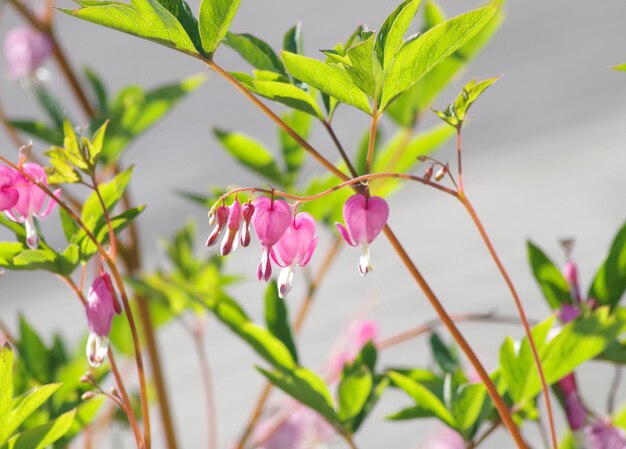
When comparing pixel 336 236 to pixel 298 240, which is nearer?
pixel 298 240

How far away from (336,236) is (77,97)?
0.86ft

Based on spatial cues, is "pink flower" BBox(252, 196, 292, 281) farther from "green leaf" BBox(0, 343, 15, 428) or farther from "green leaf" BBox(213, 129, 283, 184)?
"green leaf" BBox(213, 129, 283, 184)

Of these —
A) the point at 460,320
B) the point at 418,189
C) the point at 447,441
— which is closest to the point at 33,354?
the point at 460,320

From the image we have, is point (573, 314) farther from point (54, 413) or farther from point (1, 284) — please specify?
point (1, 284)

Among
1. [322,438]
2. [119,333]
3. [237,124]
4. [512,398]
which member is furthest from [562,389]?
[237,124]

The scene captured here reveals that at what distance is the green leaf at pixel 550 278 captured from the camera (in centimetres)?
63

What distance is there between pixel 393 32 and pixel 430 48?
0.07ft

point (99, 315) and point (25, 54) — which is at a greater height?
point (25, 54)

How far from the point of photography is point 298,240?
49 cm

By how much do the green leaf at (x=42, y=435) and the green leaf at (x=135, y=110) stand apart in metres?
0.41

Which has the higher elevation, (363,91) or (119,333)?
(363,91)

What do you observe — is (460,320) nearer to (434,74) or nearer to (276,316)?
(276,316)

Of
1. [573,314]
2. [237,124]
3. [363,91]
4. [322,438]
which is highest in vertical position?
[237,124]

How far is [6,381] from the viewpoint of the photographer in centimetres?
49
